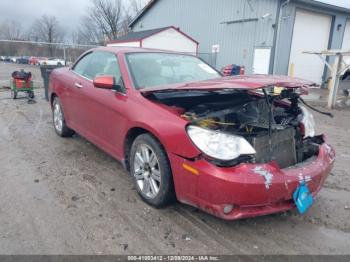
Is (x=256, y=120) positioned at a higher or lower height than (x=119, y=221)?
higher

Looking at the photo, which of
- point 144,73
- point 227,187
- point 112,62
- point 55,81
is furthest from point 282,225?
point 55,81

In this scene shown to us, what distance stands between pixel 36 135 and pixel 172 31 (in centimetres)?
1463

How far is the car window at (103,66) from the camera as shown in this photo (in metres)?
3.66

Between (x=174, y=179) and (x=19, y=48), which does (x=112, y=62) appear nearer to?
(x=174, y=179)

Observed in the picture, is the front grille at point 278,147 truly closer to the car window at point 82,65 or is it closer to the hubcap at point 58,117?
the car window at point 82,65

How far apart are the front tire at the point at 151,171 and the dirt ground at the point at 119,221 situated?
5.8 inches

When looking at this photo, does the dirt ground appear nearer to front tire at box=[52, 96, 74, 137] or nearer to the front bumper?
the front bumper

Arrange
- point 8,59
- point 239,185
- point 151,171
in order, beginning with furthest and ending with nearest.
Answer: point 8,59 < point 151,171 < point 239,185

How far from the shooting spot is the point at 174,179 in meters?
2.63

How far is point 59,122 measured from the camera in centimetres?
525

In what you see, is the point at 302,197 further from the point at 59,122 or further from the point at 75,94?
the point at 59,122

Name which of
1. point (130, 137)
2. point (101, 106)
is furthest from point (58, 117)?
point (130, 137)

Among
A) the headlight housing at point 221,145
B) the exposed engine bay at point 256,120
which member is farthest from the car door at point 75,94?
the headlight housing at point 221,145

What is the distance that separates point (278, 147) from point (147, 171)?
130 centimetres
